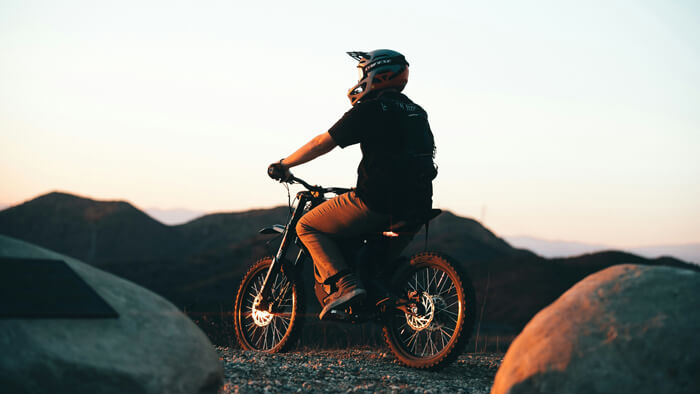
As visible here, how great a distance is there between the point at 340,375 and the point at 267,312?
5.38 feet

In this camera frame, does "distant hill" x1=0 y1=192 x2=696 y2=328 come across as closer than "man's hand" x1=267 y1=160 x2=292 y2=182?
No

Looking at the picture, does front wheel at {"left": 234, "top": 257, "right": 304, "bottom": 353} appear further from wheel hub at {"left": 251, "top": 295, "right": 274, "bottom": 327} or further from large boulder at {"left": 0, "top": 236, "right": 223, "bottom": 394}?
large boulder at {"left": 0, "top": 236, "right": 223, "bottom": 394}

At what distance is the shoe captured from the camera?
516cm

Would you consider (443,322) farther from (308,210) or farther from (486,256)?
(486,256)

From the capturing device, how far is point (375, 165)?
498cm

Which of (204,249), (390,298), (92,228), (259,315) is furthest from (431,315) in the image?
(92,228)

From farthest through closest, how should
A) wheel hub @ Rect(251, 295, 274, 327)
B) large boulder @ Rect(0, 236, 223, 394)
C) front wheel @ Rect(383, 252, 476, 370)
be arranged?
wheel hub @ Rect(251, 295, 274, 327)
front wheel @ Rect(383, 252, 476, 370)
large boulder @ Rect(0, 236, 223, 394)

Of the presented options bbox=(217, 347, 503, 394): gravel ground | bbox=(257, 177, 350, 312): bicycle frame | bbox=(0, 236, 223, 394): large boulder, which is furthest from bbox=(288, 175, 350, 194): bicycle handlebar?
bbox=(0, 236, 223, 394): large boulder

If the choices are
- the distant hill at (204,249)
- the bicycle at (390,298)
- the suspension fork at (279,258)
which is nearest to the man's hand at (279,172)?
the bicycle at (390,298)

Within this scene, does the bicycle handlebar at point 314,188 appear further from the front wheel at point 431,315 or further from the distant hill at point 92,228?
the distant hill at point 92,228

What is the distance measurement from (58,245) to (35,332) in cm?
5120

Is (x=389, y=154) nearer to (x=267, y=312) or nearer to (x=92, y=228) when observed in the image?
(x=267, y=312)

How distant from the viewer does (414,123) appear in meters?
5.09

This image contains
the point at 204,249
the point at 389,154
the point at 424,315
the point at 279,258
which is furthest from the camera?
the point at 204,249
